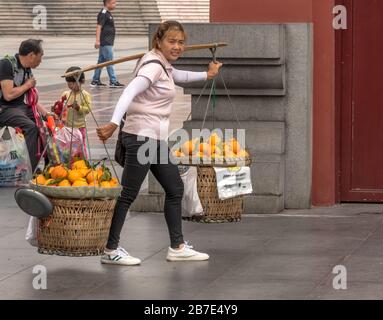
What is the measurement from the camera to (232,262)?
8.84m

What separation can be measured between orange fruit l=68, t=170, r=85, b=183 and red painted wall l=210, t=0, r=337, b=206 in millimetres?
3267

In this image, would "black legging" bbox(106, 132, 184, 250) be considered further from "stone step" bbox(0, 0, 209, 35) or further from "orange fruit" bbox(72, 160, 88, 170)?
"stone step" bbox(0, 0, 209, 35)

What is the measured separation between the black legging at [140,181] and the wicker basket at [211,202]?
0.50m

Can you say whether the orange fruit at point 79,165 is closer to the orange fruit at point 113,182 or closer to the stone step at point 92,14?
the orange fruit at point 113,182

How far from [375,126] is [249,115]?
3.93 feet

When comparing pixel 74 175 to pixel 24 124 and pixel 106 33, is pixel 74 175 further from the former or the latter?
pixel 106 33

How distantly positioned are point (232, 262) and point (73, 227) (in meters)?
1.27

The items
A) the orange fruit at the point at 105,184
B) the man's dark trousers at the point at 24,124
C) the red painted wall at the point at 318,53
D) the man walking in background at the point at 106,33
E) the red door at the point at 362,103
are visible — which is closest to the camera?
the orange fruit at the point at 105,184

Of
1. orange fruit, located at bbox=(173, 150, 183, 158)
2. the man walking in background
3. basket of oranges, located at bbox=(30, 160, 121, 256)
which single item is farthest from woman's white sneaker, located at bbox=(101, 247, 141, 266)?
the man walking in background

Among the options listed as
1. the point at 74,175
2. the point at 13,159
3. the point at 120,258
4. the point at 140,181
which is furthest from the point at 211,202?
the point at 13,159

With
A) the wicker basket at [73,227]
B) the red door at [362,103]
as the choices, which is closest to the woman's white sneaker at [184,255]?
the wicker basket at [73,227]

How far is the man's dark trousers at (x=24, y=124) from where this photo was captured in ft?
41.4

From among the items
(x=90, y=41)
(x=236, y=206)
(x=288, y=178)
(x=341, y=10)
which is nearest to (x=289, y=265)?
(x=236, y=206)

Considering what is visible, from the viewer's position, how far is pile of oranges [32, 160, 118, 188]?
8.43 m
